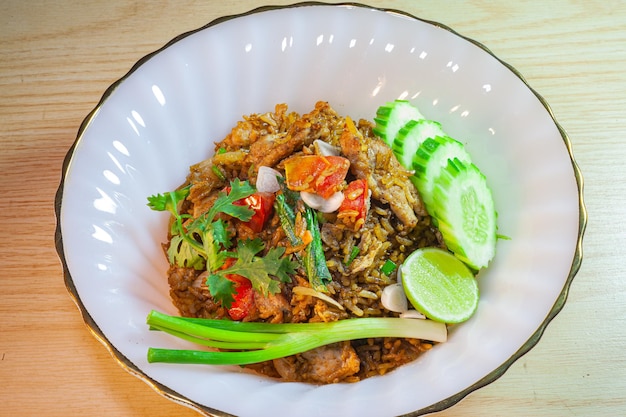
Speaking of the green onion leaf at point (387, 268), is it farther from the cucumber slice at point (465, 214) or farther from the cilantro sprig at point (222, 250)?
the cilantro sprig at point (222, 250)

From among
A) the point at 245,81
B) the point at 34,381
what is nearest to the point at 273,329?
the point at 34,381

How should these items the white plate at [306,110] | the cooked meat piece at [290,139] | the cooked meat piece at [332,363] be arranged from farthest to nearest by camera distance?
1. the cooked meat piece at [290,139]
2. the cooked meat piece at [332,363]
3. the white plate at [306,110]

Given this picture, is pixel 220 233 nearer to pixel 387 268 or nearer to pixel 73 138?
pixel 387 268

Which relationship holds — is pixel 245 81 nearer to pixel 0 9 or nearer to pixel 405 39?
pixel 405 39

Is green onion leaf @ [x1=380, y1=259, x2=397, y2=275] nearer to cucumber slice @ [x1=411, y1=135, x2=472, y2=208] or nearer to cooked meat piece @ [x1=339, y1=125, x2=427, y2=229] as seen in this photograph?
cooked meat piece @ [x1=339, y1=125, x2=427, y2=229]

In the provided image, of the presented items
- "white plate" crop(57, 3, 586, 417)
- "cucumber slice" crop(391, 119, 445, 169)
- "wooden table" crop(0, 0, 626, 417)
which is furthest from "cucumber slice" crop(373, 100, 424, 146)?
"wooden table" crop(0, 0, 626, 417)

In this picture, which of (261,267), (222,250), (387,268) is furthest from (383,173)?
(222,250)

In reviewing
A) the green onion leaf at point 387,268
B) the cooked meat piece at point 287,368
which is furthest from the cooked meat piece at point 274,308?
the green onion leaf at point 387,268
